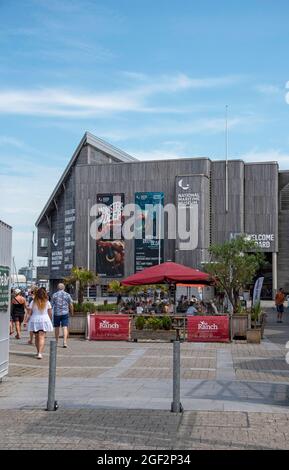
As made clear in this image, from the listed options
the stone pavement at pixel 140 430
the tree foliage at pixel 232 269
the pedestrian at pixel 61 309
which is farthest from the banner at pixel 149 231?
the stone pavement at pixel 140 430

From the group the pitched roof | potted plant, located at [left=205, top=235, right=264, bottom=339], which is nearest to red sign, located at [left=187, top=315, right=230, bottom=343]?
potted plant, located at [left=205, top=235, right=264, bottom=339]

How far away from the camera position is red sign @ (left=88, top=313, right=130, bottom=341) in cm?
1962

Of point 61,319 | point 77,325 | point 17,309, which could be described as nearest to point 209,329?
point 77,325

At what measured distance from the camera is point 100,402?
912 centimetres

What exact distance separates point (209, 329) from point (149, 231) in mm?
49959

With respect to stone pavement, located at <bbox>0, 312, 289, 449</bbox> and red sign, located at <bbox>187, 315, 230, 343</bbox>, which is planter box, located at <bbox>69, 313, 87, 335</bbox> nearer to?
red sign, located at <bbox>187, 315, 230, 343</bbox>

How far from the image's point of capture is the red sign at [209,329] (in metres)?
19.1

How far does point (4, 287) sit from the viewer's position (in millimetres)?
10992

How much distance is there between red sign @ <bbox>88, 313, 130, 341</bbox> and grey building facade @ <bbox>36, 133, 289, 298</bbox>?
150ft

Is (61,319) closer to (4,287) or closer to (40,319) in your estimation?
(40,319)

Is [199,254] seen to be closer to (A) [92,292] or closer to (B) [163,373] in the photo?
(A) [92,292]

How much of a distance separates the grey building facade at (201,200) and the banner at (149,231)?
0.48ft

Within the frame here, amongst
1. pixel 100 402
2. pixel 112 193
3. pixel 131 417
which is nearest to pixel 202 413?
pixel 131 417
